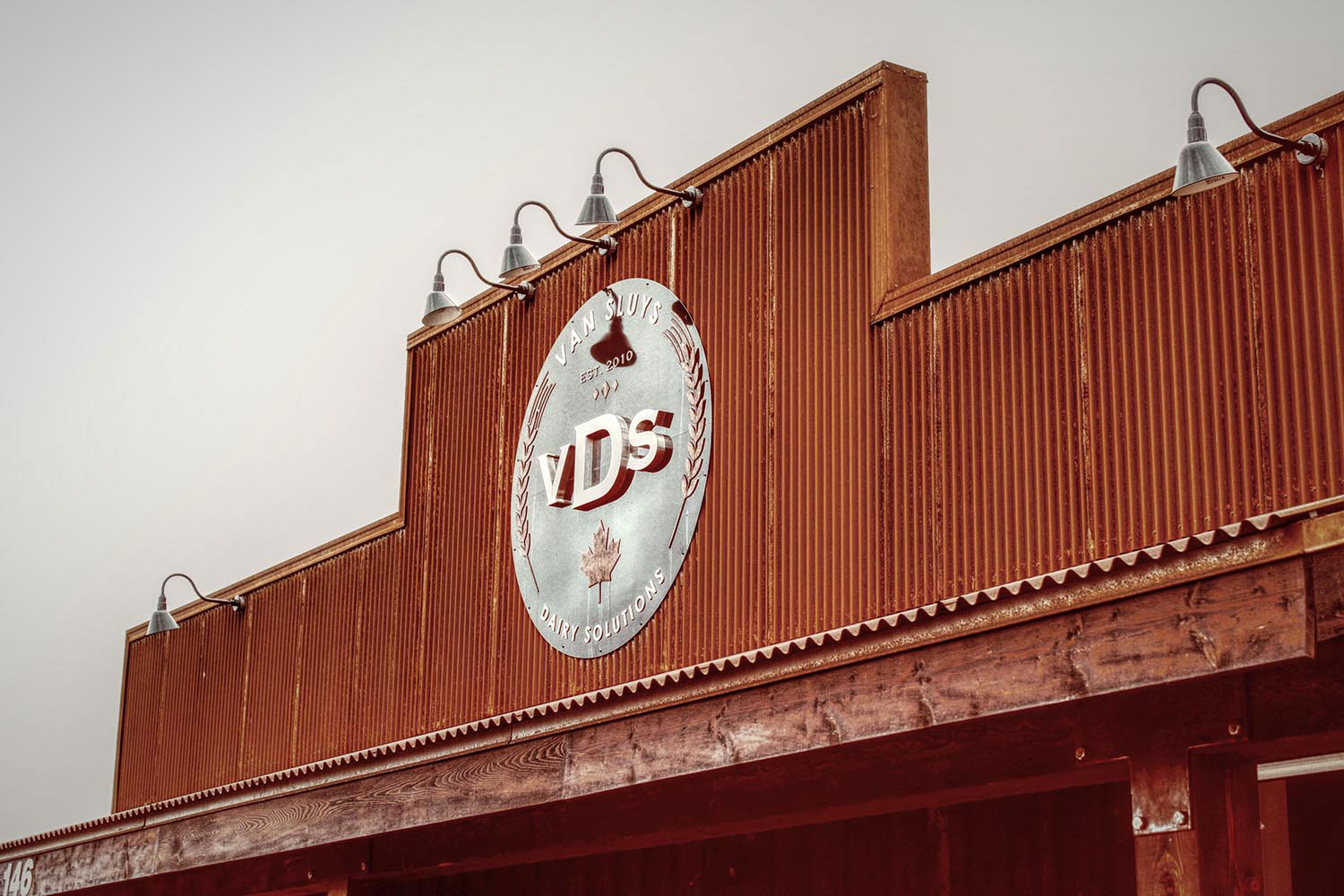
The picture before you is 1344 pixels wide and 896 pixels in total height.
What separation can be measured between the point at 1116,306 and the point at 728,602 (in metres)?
4.13

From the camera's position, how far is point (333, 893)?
14641mm

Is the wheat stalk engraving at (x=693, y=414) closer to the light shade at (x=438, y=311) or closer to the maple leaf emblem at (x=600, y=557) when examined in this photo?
the maple leaf emblem at (x=600, y=557)

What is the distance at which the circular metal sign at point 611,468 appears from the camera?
14.4 m

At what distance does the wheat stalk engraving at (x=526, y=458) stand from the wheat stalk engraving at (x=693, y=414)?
1.93 metres

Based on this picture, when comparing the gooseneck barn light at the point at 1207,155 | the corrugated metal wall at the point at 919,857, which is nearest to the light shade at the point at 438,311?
the corrugated metal wall at the point at 919,857

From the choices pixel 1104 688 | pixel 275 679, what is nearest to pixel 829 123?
pixel 1104 688

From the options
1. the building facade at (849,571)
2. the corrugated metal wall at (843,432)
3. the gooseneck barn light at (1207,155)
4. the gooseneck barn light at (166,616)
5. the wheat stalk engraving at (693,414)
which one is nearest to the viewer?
the building facade at (849,571)

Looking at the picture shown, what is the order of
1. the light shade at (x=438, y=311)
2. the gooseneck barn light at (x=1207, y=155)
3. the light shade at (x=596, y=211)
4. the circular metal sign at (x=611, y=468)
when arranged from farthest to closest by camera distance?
the light shade at (x=438, y=311)
the circular metal sign at (x=611, y=468)
the light shade at (x=596, y=211)
the gooseneck barn light at (x=1207, y=155)

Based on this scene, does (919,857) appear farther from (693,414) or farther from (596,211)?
(596,211)

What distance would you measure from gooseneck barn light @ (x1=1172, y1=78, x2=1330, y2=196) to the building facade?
14 cm

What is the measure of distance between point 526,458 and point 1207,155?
817 cm

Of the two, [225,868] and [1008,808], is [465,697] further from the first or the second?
[1008,808]

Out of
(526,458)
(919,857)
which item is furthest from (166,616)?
(919,857)

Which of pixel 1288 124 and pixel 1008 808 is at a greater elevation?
pixel 1288 124
